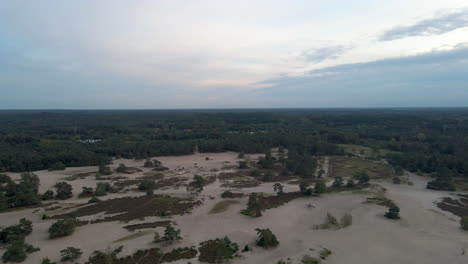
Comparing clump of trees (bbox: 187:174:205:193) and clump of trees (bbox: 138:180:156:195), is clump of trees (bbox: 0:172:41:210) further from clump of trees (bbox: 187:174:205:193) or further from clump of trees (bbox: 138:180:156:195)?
clump of trees (bbox: 187:174:205:193)

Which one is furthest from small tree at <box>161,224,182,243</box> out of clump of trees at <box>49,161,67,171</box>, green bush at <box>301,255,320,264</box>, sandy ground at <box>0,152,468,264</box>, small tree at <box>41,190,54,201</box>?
clump of trees at <box>49,161,67,171</box>

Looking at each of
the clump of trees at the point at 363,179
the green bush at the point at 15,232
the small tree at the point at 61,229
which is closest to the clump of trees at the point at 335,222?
the clump of trees at the point at 363,179

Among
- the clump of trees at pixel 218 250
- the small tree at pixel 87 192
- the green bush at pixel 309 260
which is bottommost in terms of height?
the green bush at pixel 309 260

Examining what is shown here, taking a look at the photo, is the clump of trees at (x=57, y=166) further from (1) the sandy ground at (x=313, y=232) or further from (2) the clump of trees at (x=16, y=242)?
(2) the clump of trees at (x=16, y=242)

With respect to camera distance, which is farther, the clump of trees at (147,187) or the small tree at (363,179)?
the small tree at (363,179)

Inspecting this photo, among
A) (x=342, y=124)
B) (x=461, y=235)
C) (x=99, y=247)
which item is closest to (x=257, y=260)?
(x=99, y=247)

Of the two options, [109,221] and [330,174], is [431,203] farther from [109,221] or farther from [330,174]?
[109,221]

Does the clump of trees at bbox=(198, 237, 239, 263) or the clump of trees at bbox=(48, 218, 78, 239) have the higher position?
the clump of trees at bbox=(48, 218, 78, 239)

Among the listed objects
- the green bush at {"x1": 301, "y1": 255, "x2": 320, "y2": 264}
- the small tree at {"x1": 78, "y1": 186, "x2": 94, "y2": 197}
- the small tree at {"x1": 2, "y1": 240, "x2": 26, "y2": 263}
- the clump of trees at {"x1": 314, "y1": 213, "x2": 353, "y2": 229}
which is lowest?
the clump of trees at {"x1": 314, "y1": 213, "x2": 353, "y2": 229}

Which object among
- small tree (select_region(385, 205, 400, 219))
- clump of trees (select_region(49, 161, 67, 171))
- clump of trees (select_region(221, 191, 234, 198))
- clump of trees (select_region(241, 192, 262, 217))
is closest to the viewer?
small tree (select_region(385, 205, 400, 219))
